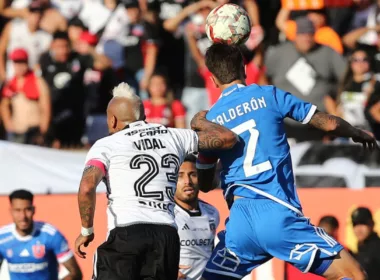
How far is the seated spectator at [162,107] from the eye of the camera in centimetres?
1368

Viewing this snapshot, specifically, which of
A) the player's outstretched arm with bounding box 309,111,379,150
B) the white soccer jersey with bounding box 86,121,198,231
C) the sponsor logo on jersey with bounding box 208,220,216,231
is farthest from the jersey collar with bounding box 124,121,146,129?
the sponsor logo on jersey with bounding box 208,220,216,231

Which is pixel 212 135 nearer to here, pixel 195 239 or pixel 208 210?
pixel 195 239

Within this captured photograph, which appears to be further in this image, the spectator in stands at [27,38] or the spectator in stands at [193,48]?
the spectator in stands at [27,38]

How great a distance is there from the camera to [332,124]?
7.83m

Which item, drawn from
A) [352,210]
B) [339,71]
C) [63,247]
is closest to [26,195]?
[63,247]

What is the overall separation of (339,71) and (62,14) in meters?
4.31

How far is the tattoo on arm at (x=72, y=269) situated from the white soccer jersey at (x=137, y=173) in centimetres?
348

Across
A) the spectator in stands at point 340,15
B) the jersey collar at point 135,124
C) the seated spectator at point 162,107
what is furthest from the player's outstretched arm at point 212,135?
the spectator in stands at point 340,15

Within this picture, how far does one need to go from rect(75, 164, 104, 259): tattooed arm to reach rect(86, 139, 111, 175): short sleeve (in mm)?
66

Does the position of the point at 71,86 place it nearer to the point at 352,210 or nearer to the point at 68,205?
the point at 68,205

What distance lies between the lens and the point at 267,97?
25.8 feet

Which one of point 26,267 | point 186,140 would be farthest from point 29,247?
point 186,140

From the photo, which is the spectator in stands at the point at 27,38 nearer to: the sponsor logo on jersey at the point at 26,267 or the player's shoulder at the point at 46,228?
the player's shoulder at the point at 46,228

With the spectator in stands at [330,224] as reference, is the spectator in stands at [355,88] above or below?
above
